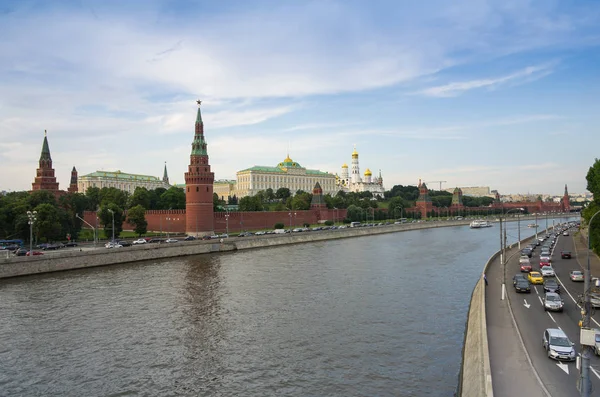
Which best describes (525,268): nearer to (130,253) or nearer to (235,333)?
(235,333)

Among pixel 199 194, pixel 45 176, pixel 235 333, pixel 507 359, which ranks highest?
pixel 45 176

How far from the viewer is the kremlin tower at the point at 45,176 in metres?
67.7

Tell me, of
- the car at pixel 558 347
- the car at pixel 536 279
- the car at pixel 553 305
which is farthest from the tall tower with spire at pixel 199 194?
the car at pixel 558 347

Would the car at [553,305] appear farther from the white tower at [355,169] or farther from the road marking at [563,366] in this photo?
the white tower at [355,169]

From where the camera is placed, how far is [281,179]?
131 meters

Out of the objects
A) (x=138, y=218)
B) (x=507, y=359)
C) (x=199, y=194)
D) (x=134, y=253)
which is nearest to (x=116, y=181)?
(x=199, y=194)

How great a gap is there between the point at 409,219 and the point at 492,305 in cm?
8998

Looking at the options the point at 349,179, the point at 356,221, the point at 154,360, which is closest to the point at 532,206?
the point at 349,179

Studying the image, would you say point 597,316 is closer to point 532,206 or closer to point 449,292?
point 449,292

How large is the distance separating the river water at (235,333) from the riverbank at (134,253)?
5.76 ft

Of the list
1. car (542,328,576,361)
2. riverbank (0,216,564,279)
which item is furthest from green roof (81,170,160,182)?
car (542,328,576,361)

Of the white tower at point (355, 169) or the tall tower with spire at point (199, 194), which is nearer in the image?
the tall tower with spire at point (199, 194)

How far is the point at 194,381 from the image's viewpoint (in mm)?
14273

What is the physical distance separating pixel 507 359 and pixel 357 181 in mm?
155664
